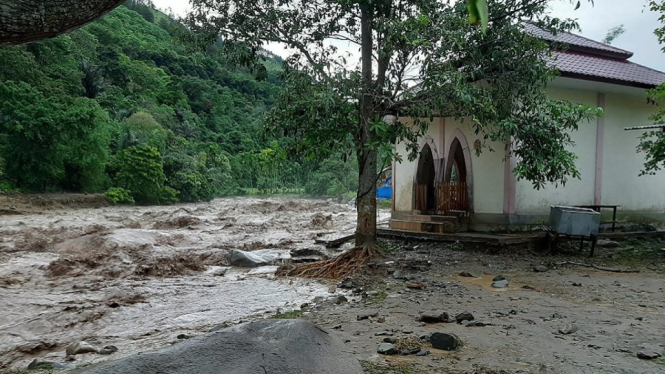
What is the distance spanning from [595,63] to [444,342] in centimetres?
1119

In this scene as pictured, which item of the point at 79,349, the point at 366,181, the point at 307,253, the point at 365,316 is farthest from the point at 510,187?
the point at 79,349

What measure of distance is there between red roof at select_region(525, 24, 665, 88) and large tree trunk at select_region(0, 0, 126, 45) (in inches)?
384

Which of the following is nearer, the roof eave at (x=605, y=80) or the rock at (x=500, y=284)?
the rock at (x=500, y=284)

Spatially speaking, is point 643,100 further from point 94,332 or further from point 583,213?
point 94,332

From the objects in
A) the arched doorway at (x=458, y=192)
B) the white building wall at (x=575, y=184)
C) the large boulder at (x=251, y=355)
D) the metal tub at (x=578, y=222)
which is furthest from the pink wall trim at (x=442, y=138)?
the large boulder at (x=251, y=355)

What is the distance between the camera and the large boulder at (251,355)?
2402 mm

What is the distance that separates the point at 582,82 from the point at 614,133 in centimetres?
228

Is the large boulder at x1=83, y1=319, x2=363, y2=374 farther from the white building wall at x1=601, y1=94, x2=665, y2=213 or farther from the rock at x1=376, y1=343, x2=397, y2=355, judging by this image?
the white building wall at x1=601, y1=94, x2=665, y2=213

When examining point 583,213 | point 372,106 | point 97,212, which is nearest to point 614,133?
point 583,213

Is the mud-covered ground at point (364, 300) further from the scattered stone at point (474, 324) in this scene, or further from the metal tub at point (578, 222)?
the metal tub at point (578, 222)

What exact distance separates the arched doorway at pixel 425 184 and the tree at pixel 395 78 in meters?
4.37

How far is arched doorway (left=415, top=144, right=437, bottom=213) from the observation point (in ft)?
47.0

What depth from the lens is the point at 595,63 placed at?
495 inches

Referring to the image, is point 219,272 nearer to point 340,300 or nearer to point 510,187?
point 340,300
